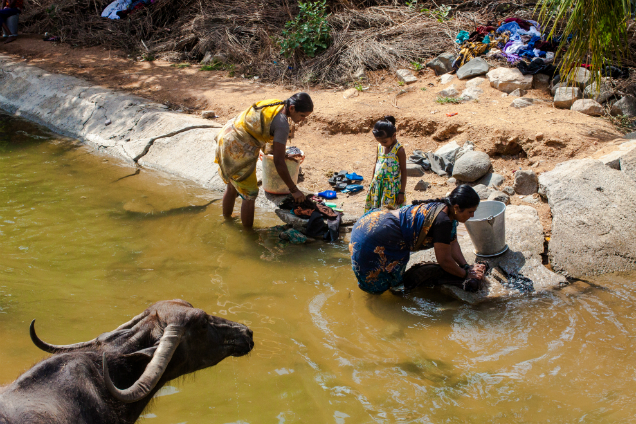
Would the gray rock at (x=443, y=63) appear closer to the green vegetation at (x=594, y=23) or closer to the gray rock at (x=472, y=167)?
the gray rock at (x=472, y=167)

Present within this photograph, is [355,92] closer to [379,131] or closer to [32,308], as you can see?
[379,131]

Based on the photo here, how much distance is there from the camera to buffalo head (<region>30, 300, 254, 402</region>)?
90.8 inches

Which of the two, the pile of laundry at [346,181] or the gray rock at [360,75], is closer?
the pile of laundry at [346,181]

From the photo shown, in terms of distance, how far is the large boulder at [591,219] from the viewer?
4.82m

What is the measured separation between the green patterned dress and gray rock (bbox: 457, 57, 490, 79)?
4.18 m

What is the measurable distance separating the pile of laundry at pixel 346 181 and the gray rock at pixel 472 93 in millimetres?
2670

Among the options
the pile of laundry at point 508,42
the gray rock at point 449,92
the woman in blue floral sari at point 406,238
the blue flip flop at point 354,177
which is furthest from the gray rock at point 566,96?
the woman in blue floral sari at point 406,238

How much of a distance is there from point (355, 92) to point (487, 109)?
2606mm

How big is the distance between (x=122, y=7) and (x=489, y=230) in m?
14.0

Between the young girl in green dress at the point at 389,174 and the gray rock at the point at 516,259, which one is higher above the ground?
the young girl in green dress at the point at 389,174

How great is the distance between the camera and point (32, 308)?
13.8ft

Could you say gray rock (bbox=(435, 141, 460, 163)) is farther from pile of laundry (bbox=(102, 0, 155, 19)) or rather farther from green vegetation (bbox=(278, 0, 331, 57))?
pile of laundry (bbox=(102, 0, 155, 19))

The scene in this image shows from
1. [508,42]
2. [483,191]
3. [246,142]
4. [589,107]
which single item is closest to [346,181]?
[483,191]

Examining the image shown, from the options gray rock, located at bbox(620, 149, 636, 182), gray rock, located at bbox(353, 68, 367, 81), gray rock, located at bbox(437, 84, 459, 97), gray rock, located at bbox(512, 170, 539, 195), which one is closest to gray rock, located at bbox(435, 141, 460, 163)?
gray rock, located at bbox(512, 170, 539, 195)
